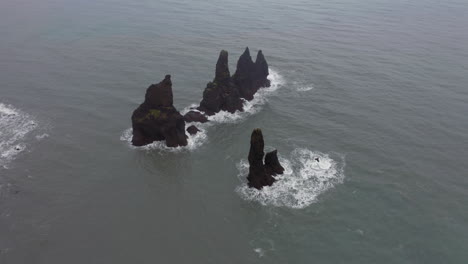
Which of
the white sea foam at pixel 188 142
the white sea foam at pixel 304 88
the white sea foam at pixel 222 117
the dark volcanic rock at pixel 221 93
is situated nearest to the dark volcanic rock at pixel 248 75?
the white sea foam at pixel 222 117

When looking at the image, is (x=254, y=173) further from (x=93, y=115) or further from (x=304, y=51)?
(x=304, y=51)

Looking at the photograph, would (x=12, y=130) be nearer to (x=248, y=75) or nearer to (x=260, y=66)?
(x=248, y=75)

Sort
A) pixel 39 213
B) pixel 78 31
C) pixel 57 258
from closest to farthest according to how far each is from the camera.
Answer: pixel 57 258 → pixel 39 213 → pixel 78 31

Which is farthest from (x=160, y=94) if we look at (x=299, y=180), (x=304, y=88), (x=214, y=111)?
(x=304, y=88)

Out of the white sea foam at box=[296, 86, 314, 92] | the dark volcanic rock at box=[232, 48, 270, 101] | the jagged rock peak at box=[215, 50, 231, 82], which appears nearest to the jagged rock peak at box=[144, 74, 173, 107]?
the jagged rock peak at box=[215, 50, 231, 82]

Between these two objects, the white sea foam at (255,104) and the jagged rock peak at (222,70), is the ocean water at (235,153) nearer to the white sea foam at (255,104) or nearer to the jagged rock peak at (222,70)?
the white sea foam at (255,104)

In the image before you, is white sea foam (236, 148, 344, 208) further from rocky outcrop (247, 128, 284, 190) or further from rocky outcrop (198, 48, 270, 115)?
rocky outcrop (198, 48, 270, 115)

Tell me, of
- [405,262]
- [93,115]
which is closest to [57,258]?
[93,115]
